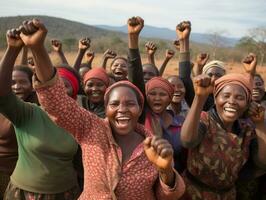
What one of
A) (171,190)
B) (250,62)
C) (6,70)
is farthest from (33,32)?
(250,62)

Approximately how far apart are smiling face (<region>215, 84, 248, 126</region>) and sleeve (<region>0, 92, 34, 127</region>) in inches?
53.9

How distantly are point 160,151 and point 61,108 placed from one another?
0.60 meters

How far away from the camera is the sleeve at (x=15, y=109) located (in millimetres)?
2410

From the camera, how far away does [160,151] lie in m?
1.97

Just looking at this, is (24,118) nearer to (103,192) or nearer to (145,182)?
(103,192)

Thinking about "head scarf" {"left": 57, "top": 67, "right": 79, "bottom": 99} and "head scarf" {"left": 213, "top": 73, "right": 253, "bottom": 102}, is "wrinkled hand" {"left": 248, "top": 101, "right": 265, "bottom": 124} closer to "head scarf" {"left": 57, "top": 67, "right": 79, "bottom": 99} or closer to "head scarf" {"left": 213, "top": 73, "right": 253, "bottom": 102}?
"head scarf" {"left": 213, "top": 73, "right": 253, "bottom": 102}

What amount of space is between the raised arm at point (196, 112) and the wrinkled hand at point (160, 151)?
565mm

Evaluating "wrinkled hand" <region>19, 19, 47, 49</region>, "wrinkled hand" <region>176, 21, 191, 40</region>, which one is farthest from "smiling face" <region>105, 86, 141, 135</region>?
"wrinkled hand" <region>176, 21, 191, 40</region>

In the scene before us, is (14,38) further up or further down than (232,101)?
further up

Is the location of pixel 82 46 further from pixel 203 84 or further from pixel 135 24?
pixel 203 84

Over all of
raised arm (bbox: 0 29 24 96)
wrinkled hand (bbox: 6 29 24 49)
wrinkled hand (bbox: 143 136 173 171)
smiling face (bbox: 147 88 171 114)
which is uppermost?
wrinkled hand (bbox: 6 29 24 49)

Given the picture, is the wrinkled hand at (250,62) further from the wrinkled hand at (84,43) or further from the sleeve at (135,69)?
the wrinkled hand at (84,43)

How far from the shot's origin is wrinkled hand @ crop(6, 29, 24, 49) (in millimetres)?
2110

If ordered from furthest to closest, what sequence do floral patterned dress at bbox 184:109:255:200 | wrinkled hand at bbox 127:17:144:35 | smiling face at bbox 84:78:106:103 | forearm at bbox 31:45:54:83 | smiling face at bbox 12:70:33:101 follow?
1. smiling face at bbox 84:78:106:103
2. smiling face at bbox 12:70:33:101
3. wrinkled hand at bbox 127:17:144:35
4. floral patterned dress at bbox 184:109:255:200
5. forearm at bbox 31:45:54:83
